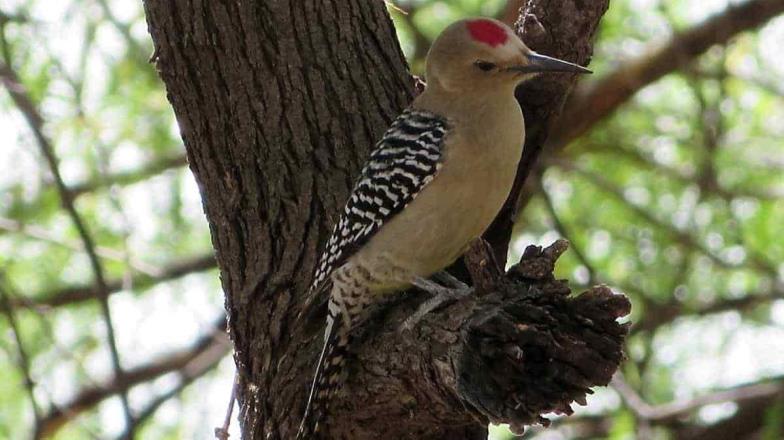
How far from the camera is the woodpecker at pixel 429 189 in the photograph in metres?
4.17

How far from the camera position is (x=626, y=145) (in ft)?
23.9

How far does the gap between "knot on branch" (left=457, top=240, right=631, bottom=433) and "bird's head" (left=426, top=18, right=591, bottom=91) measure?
1.10 metres

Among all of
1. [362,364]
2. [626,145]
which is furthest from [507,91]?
[626,145]

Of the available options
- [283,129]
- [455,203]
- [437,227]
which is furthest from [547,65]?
[283,129]

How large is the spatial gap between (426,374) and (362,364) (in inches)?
15.7

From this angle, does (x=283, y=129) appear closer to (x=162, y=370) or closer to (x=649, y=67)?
(x=649, y=67)

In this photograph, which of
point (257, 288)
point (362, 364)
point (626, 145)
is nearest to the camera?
point (362, 364)

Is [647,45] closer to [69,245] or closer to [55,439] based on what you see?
[69,245]

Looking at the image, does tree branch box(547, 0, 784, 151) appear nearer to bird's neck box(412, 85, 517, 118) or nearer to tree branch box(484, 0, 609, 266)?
tree branch box(484, 0, 609, 266)

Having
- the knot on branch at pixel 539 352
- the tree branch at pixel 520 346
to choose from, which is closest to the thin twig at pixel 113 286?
the tree branch at pixel 520 346

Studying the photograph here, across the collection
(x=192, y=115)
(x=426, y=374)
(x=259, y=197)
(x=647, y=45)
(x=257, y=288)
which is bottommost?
(x=426, y=374)

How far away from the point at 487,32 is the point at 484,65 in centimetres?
12

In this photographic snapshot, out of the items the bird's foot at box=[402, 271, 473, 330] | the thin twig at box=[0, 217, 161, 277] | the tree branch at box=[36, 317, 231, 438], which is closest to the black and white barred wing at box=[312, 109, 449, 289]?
the bird's foot at box=[402, 271, 473, 330]

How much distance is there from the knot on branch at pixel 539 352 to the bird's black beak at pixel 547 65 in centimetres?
105
